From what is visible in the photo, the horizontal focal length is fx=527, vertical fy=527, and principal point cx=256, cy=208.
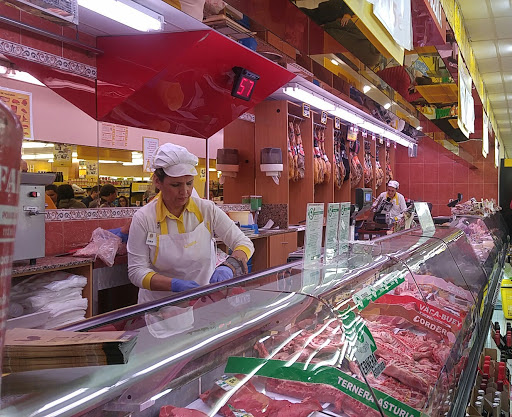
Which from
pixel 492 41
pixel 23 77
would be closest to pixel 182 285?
pixel 23 77

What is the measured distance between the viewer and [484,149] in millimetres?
10820

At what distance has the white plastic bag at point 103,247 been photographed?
3727 mm

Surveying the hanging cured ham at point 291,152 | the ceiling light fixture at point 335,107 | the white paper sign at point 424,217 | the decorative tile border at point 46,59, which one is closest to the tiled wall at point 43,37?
the decorative tile border at point 46,59

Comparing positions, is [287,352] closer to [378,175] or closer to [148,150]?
[148,150]

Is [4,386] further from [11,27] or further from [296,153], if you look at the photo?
[296,153]

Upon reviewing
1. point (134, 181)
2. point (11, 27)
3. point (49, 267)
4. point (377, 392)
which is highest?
point (11, 27)

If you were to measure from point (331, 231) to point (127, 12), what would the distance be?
2.38 m

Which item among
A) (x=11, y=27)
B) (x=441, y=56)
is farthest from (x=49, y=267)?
(x=441, y=56)

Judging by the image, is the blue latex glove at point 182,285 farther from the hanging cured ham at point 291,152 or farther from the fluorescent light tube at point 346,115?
the fluorescent light tube at point 346,115

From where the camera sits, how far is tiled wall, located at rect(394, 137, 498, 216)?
1416 cm

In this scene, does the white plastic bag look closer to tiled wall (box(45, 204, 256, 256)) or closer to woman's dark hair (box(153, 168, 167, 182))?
tiled wall (box(45, 204, 256, 256))

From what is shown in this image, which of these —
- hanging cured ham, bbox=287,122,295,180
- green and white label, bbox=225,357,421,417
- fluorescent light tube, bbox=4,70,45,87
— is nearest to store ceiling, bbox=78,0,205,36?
fluorescent light tube, bbox=4,70,45,87

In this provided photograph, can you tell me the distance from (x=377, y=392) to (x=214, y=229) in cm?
168

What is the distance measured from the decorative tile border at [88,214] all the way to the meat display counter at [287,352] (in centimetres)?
257
